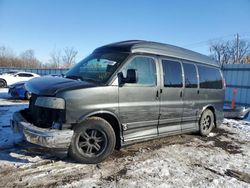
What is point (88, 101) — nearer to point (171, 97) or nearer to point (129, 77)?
point (129, 77)

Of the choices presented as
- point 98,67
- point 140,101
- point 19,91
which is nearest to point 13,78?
point 19,91

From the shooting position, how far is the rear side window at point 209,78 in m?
6.10

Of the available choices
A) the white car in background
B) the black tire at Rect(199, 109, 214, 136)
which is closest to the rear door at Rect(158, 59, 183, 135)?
the black tire at Rect(199, 109, 214, 136)

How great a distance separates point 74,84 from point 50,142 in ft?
3.38

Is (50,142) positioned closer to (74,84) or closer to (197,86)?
(74,84)

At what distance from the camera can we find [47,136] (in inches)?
132

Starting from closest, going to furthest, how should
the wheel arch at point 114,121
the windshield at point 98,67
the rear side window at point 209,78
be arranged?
the wheel arch at point 114,121
the windshield at point 98,67
the rear side window at point 209,78

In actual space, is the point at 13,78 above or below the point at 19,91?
above

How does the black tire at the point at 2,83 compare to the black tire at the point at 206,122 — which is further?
the black tire at the point at 2,83

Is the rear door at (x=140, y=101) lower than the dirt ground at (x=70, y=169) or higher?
higher

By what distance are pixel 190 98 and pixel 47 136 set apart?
368 cm

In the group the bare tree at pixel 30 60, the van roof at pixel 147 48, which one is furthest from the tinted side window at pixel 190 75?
the bare tree at pixel 30 60

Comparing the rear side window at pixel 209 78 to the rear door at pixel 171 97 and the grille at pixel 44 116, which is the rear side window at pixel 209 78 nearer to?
the rear door at pixel 171 97

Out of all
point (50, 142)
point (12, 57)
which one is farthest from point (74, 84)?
point (12, 57)
